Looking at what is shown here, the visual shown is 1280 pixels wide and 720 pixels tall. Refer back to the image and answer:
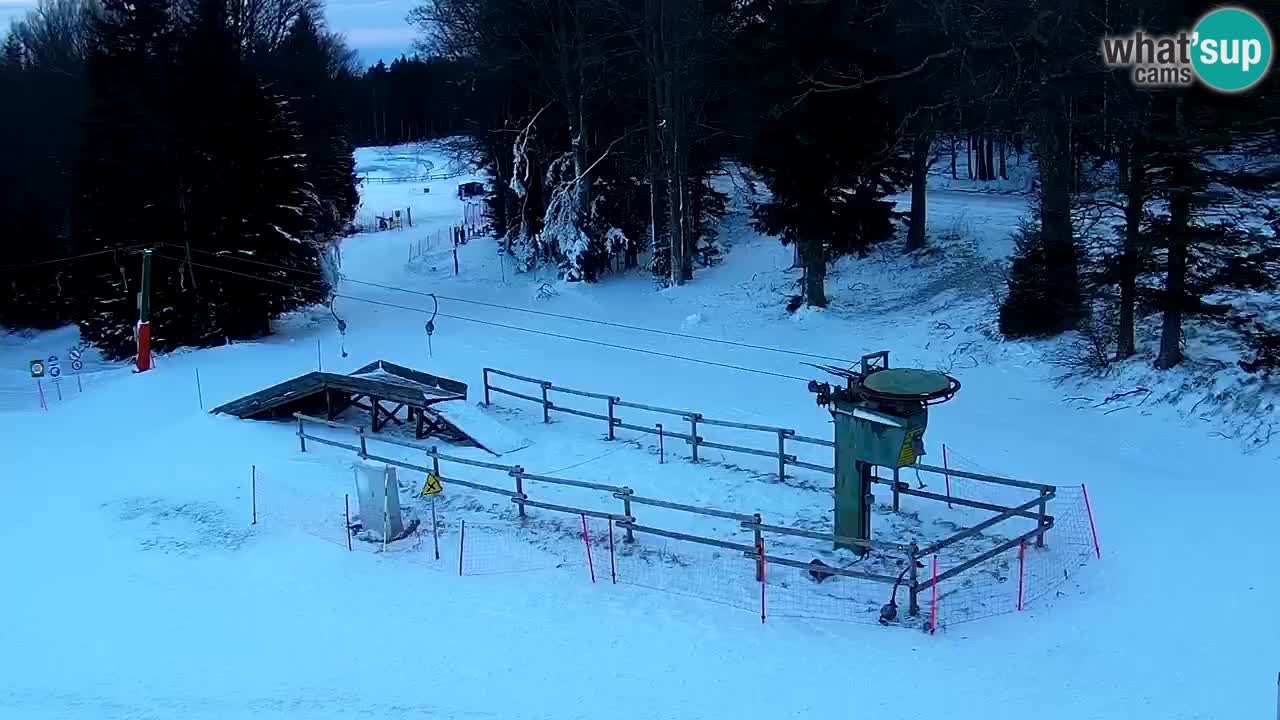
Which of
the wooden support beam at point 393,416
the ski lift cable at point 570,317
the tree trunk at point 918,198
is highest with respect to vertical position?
the tree trunk at point 918,198

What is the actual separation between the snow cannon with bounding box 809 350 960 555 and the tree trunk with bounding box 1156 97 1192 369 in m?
8.25

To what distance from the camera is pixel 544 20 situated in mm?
37219

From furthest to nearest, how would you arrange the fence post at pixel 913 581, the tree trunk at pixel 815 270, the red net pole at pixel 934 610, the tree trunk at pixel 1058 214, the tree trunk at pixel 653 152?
1. the tree trunk at pixel 653 152
2. the tree trunk at pixel 815 270
3. the tree trunk at pixel 1058 214
4. the fence post at pixel 913 581
5. the red net pole at pixel 934 610

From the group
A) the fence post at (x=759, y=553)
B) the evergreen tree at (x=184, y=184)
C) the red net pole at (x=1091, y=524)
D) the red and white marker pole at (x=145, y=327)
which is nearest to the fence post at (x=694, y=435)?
the fence post at (x=759, y=553)

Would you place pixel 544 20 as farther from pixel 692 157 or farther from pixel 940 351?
pixel 940 351

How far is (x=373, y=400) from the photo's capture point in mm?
20422

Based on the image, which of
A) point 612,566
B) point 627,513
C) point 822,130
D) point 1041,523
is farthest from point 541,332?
point 1041,523

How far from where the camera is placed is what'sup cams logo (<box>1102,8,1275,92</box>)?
18.4 m

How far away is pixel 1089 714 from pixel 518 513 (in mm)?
8600

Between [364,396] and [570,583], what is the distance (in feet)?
28.9

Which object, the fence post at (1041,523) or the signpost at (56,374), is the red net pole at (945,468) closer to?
the fence post at (1041,523)

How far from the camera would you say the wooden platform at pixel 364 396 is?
66.2 ft

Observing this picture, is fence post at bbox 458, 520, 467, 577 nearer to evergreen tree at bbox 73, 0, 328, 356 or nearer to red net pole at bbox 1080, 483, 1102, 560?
red net pole at bbox 1080, 483, 1102, 560

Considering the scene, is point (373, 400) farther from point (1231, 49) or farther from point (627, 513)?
point (1231, 49)
